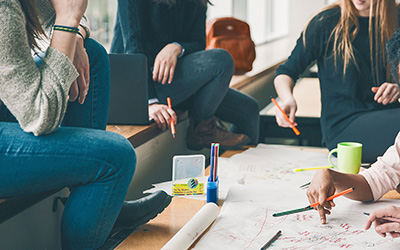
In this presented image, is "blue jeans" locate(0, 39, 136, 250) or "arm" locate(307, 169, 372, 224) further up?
"blue jeans" locate(0, 39, 136, 250)

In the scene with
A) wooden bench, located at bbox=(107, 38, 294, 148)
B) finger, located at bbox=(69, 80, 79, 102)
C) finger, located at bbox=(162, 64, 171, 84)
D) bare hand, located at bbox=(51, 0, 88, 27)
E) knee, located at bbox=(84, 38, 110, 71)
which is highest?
bare hand, located at bbox=(51, 0, 88, 27)

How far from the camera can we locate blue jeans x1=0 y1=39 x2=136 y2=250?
891 millimetres

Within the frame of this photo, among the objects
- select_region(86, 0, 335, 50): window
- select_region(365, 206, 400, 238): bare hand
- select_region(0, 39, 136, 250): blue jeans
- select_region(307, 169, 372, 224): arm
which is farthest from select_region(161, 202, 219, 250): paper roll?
select_region(86, 0, 335, 50): window

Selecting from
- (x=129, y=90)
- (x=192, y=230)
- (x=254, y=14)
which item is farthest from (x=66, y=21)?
(x=254, y=14)

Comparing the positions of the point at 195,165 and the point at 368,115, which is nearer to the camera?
the point at 195,165

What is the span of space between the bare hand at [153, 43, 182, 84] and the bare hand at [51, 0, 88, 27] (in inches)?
31.4

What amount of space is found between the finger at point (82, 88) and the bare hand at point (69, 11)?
15 cm

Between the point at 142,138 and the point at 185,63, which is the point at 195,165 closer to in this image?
the point at 142,138

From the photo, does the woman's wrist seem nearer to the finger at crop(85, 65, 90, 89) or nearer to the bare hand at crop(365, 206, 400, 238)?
the finger at crop(85, 65, 90, 89)

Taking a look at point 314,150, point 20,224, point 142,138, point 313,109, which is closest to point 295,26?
point 313,109

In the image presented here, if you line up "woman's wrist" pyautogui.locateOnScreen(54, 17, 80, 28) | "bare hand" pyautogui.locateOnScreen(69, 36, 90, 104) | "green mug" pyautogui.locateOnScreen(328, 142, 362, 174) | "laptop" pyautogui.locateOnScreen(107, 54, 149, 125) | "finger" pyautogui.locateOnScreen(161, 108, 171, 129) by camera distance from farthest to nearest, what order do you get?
"finger" pyautogui.locateOnScreen(161, 108, 171, 129)
"laptop" pyautogui.locateOnScreen(107, 54, 149, 125)
"green mug" pyautogui.locateOnScreen(328, 142, 362, 174)
"bare hand" pyautogui.locateOnScreen(69, 36, 90, 104)
"woman's wrist" pyautogui.locateOnScreen(54, 17, 80, 28)

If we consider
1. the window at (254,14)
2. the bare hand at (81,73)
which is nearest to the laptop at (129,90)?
the bare hand at (81,73)

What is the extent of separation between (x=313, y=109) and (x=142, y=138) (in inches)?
48.4

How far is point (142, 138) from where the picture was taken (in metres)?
1.62
